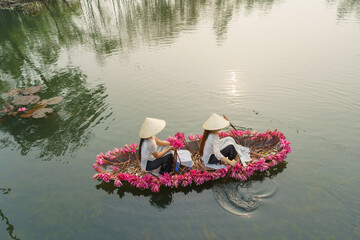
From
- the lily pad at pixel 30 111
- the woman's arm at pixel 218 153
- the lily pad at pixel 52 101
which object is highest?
the woman's arm at pixel 218 153

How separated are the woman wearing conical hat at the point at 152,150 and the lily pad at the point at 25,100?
19.2ft

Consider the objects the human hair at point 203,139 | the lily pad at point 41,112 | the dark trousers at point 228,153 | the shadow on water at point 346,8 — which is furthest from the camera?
the shadow on water at point 346,8

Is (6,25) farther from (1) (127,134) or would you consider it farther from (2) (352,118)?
(2) (352,118)

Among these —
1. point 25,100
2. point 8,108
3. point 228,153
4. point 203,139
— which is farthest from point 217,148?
point 8,108

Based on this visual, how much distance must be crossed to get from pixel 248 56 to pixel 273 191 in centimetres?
793

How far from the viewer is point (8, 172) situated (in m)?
5.45

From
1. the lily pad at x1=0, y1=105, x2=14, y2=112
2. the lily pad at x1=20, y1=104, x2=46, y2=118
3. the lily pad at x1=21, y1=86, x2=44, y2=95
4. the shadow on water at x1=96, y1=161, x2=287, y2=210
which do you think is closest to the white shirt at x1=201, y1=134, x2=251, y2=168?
the shadow on water at x1=96, y1=161, x2=287, y2=210

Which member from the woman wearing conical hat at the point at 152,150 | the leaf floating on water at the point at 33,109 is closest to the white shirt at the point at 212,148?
the woman wearing conical hat at the point at 152,150

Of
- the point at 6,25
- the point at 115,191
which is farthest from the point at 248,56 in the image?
the point at 6,25

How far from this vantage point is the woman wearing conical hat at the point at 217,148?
439 cm

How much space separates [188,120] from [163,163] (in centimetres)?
250

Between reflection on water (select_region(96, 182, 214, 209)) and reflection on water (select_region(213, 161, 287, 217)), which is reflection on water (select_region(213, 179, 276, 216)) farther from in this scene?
reflection on water (select_region(96, 182, 214, 209))

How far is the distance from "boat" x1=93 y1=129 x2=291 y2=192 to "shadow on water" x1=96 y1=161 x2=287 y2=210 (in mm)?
138

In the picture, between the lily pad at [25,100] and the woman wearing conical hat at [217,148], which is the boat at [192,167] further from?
the lily pad at [25,100]
